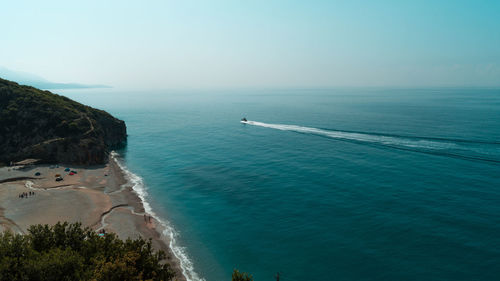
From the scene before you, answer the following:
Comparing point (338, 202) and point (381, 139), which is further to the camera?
point (381, 139)

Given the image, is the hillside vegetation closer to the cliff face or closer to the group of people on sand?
the group of people on sand

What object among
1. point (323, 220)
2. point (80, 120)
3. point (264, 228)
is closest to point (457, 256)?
point (323, 220)

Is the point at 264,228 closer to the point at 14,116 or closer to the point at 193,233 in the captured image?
the point at 193,233

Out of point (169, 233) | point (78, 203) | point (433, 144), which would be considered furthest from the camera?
point (433, 144)

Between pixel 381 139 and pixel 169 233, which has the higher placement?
pixel 381 139

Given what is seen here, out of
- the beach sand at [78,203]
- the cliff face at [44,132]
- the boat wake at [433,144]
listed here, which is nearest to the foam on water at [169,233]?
the beach sand at [78,203]

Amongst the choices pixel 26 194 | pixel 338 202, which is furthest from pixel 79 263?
pixel 26 194

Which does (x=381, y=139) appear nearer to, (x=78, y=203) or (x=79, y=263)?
(x=78, y=203)
